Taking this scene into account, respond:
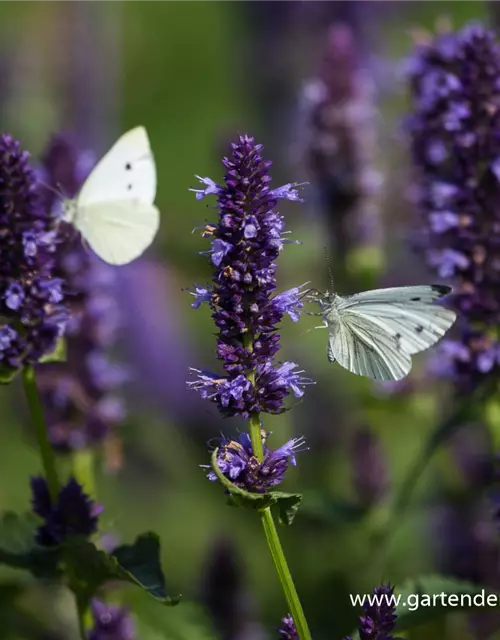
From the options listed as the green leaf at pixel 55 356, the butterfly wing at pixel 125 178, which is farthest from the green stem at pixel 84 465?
the butterfly wing at pixel 125 178

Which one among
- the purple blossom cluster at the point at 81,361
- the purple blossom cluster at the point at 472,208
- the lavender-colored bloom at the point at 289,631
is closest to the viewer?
the lavender-colored bloom at the point at 289,631

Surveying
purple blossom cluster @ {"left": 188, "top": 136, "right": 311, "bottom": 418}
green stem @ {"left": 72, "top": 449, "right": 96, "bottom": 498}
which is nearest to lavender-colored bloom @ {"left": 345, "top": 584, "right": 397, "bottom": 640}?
purple blossom cluster @ {"left": 188, "top": 136, "right": 311, "bottom": 418}

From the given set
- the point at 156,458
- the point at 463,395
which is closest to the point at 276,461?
the point at 463,395

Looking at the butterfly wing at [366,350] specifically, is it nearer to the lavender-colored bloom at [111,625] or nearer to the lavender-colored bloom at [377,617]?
the lavender-colored bloom at [377,617]

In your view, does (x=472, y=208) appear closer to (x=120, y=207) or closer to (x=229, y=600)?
(x=120, y=207)

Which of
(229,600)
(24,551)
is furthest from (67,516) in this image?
(229,600)

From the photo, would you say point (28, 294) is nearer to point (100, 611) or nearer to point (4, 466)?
point (100, 611)
